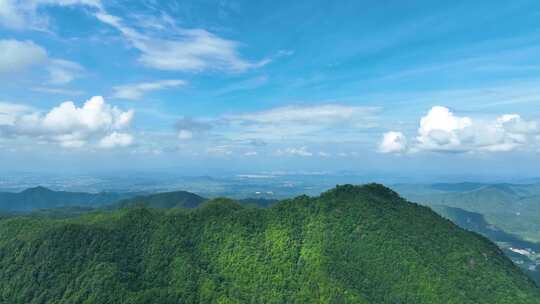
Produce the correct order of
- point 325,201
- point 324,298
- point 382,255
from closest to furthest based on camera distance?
A: 1. point 324,298
2. point 382,255
3. point 325,201

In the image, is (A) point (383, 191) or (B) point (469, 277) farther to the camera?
(A) point (383, 191)

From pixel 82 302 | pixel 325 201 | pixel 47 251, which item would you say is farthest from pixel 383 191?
pixel 47 251

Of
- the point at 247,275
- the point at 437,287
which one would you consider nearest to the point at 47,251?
the point at 247,275

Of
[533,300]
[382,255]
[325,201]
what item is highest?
[325,201]

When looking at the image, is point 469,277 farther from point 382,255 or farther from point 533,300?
point 382,255

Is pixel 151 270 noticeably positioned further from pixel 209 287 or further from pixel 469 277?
pixel 469 277

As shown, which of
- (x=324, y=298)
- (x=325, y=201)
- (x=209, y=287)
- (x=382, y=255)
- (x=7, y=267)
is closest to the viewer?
(x=324, y=298)

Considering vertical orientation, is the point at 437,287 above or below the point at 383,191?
below
